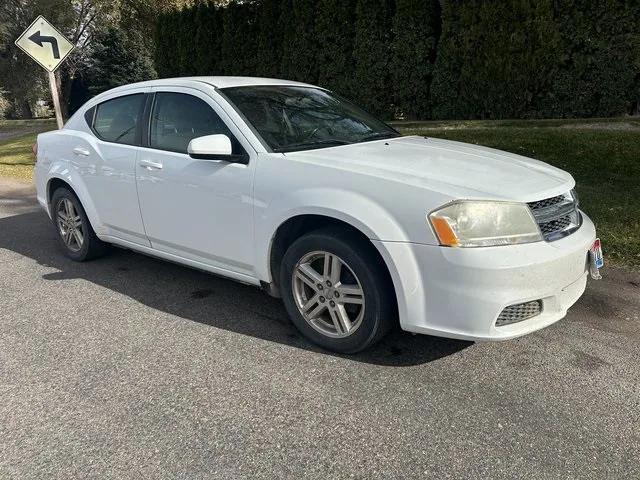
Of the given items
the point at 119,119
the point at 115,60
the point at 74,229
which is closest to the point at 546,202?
the point at 119,119

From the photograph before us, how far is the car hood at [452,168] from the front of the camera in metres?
2.88

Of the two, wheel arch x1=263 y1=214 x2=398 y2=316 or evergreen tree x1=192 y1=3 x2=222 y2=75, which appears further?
evergreen tree x1=192 y1=3 x2=222 y2=75

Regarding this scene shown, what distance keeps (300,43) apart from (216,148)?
39.6 feet

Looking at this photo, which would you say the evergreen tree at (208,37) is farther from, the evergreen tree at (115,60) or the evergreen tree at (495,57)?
the evergreen tree at (115,60)

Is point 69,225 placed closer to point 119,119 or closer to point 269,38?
point 119,119

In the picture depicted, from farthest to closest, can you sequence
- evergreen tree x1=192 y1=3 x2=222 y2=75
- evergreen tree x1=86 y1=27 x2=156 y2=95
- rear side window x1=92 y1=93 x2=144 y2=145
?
evergreen tree x1=86 y1=27 x2=156 y2=95
evergreen tree x1=192 y1=3 x2=222 y2=75
rear side window x1=92 y1=93 x2=144 y2=145

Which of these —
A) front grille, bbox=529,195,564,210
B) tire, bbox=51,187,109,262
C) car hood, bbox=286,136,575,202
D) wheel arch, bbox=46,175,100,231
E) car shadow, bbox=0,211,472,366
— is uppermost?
car hood, bbox=286,136,575,202

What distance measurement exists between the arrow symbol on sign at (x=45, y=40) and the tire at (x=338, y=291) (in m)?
8.79

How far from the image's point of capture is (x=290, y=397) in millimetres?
2838

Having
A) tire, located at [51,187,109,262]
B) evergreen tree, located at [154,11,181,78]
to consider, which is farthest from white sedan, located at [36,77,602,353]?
evergreen tree, located at [154,11,181,78]

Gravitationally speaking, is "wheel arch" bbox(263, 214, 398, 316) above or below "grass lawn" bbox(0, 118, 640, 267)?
above

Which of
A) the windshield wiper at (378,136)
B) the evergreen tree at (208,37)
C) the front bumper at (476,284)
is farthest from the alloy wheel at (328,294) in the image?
the evergreen tree at (208,37)

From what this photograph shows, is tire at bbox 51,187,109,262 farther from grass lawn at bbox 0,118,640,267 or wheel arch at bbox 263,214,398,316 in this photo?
grass lawn at bbox 0,118,640,267

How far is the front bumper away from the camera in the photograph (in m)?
2.71
